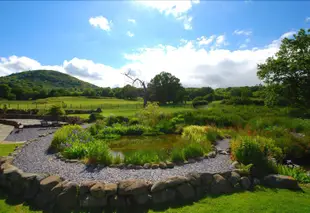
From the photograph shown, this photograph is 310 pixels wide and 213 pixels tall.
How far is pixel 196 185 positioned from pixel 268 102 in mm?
17842

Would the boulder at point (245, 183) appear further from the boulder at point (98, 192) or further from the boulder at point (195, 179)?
the boulder at point (98, 192)

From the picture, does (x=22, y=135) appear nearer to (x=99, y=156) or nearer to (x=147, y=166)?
(x=99, y=156)

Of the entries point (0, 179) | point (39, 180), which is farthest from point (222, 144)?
point (0, 179)

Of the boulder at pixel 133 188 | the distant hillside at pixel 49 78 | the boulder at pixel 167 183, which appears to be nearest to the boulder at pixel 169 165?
the boulder at pixel 167 183

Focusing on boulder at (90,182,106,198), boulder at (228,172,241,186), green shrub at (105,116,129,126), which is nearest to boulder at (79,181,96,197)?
boulder at (90,182,106,198)

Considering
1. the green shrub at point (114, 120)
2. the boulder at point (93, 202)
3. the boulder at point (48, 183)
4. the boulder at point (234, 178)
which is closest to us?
the boulder at point (93, 202)

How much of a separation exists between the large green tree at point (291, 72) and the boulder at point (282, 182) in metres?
15.5

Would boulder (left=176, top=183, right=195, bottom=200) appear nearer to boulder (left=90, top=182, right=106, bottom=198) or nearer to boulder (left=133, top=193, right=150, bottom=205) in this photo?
boulder (left=133, top=193, right=150, bottom=205)

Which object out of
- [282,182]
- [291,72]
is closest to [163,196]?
[282,182]

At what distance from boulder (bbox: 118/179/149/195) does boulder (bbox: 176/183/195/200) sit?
787mm

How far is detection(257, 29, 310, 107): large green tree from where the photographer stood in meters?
17.7

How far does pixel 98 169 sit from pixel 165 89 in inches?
1958

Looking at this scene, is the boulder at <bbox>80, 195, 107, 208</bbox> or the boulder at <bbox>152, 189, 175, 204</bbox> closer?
the boulder at <bbox>80, 195, 107, 208</bbox>

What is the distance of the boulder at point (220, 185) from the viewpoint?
4863 millimetres
